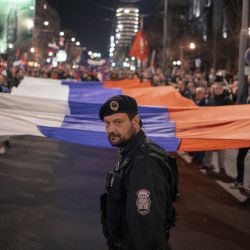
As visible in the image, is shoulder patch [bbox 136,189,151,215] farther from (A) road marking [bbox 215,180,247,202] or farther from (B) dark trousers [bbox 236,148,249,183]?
(B) dark trousers [bbox 236,148,249,183]

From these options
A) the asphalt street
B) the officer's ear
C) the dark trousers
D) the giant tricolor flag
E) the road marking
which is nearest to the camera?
the officer's ear

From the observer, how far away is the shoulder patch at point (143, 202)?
2.73 m

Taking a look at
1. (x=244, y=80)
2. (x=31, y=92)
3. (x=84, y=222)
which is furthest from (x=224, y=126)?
(x=244, y=80)

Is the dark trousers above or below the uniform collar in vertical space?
below

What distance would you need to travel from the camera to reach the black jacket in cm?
273

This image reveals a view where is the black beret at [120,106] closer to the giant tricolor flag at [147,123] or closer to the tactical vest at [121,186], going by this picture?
the tactical vest at [121,186]

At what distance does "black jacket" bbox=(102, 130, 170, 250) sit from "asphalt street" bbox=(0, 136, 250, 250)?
318 centimetres

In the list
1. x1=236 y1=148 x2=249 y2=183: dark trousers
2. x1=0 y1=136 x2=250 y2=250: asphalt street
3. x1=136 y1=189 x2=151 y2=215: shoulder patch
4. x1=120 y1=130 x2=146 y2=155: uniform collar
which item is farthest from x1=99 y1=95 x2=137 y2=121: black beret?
x1=236 y1=148 x2=249 y2=183: dark trousers

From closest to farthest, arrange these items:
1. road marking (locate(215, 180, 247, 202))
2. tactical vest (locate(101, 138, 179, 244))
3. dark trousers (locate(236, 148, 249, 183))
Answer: tactical vest (locate(101, 138, 179, 244))
road marking (locate(215, 180, 247, 202))
dark trousers (locate(236, 148, 249, 183))

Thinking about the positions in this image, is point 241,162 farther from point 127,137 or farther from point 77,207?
point 127,137

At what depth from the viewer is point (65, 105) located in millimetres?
8688

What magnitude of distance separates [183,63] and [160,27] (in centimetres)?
2037

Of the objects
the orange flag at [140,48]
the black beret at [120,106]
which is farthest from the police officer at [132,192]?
the orange flag at [140,48]

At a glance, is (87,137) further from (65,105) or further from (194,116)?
(194,116)
